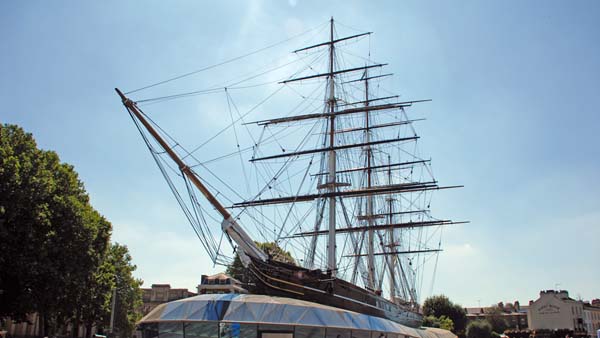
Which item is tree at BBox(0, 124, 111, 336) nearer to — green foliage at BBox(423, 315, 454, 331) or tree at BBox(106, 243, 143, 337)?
tree at BBox(106, 243, 143, 337)

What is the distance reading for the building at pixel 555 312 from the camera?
76.8 m

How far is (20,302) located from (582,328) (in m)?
81.0

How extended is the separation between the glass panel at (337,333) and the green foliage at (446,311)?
57360 mm

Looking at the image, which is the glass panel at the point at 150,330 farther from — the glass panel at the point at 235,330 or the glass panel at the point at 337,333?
the glass panel at the point at 337,333

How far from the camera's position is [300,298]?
913 inches

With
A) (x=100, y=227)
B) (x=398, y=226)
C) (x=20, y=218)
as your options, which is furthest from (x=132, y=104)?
(x=398, y=226)

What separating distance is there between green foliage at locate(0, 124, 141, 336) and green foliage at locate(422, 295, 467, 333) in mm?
57686

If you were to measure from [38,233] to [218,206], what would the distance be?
12278mm

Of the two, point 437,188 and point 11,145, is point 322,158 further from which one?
point 11,145

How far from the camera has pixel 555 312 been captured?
78.4m

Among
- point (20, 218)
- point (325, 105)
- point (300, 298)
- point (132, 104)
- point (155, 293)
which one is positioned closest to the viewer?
→ point (132, 104)

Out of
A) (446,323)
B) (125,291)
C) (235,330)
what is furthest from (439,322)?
(235,330)

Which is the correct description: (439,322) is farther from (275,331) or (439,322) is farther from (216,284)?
(275,331)

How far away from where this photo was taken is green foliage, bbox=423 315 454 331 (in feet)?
219
